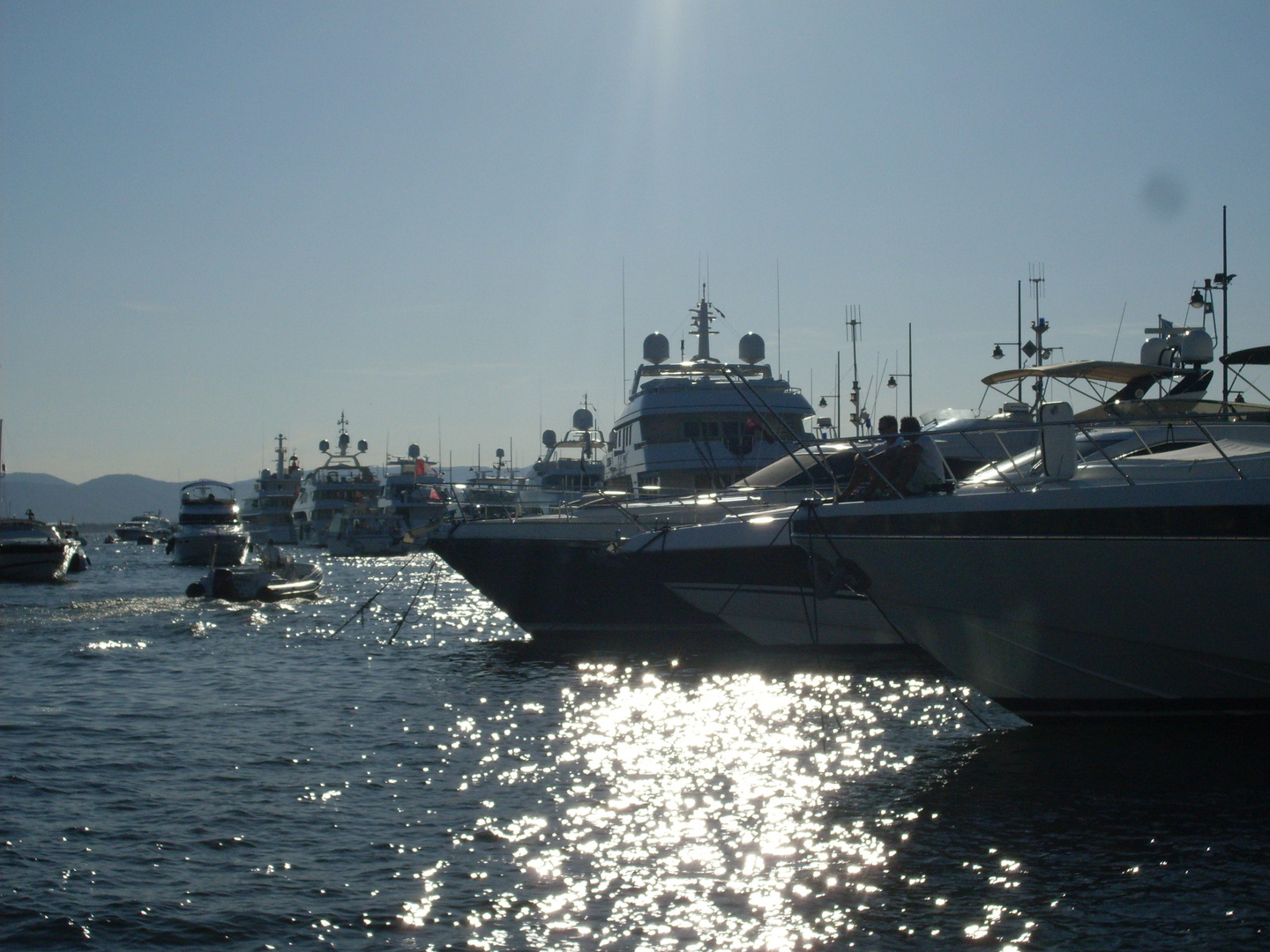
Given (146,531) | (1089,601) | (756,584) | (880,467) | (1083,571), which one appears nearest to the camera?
(1083,571)

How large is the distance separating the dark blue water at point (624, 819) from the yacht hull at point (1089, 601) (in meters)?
0.62

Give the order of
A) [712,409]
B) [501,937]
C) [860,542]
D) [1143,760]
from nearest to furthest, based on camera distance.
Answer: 1. [501,937]
2. [1143,760]
3. [860,542]
4. [712,409]

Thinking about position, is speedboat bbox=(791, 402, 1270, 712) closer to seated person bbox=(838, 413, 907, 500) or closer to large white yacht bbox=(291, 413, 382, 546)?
seated person bbox=(838, 413, 907, 500)

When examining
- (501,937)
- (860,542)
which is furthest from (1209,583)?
(501,937)

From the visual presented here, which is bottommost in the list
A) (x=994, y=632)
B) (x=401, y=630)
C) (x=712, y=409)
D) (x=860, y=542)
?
(x=401, y=630)

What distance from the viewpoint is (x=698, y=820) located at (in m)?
7.89

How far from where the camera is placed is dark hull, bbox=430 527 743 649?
1673cm

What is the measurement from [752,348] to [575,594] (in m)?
18.9

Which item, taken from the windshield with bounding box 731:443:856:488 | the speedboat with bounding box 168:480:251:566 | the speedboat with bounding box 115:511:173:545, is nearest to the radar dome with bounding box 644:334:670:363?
the windshield with bounding box 731:443:856:488

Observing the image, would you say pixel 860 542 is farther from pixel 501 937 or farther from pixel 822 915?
pixel 501 937

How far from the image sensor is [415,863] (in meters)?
7.11

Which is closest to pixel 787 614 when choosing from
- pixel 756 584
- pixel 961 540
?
pixel 756 584

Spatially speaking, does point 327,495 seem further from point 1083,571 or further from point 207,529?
point 1083,571

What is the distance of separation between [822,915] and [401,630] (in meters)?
16.7
